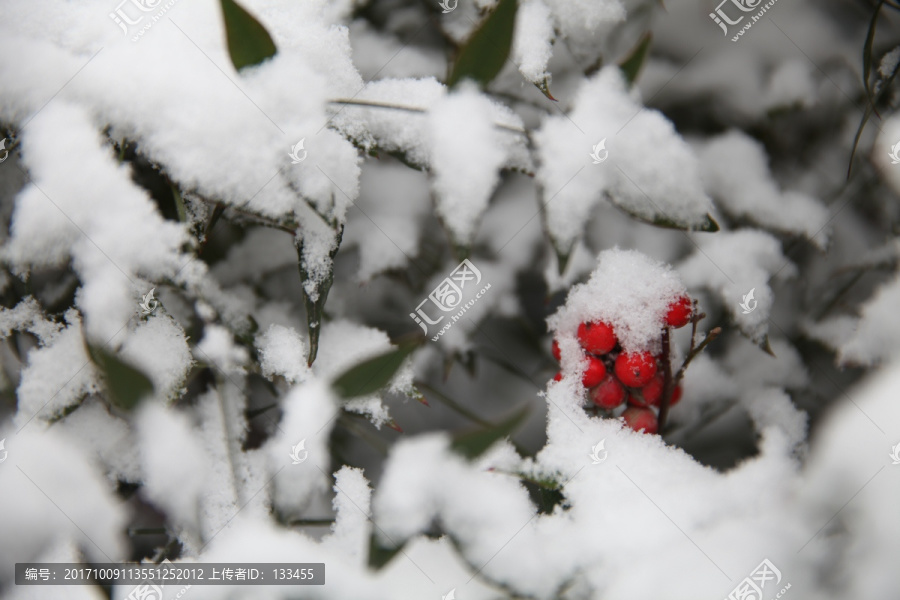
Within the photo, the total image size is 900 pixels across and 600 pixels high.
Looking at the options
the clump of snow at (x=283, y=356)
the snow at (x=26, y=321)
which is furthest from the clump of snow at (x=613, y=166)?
the snow at (x=26, y=321)

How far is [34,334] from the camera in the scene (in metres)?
0.66

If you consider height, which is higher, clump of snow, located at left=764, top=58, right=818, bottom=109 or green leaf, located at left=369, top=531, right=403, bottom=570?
clump of snow, located at left=764, top=58, right=818, bottom=109

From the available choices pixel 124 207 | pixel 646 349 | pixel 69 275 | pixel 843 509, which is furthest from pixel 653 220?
pixel 69 275

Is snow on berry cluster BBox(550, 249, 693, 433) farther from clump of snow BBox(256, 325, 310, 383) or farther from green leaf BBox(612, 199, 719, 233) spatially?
clump of snow BBox(256, 325, 310, 383)

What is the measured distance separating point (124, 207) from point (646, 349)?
0.58m

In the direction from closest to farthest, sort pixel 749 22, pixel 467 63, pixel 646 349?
pixel 467 63
pixel 646 349
pixel 749 22

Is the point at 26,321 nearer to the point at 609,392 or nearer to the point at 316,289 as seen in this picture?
the point at 316,289

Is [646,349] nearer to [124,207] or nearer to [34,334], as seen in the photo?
[124,207]

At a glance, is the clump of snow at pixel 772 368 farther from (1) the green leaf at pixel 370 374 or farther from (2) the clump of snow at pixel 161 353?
(2) the clump of snow at pixel 161 353

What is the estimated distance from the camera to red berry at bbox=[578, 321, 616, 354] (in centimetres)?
62

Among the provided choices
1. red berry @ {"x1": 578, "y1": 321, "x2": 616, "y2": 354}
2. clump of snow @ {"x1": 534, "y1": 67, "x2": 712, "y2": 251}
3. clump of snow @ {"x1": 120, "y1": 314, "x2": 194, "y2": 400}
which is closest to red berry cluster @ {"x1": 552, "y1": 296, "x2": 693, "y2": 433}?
red berry @ {"x1": 578, "y1": 321, "x2": 616, "y2": 354}

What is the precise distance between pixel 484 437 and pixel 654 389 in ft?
0.85

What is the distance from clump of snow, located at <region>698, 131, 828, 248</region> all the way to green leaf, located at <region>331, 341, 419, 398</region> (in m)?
0.52

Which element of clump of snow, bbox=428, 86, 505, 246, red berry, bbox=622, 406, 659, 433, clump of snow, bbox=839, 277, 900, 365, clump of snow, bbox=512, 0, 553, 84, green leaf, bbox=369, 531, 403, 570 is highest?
clump of snow, bbox=512, 0, 553, 84
